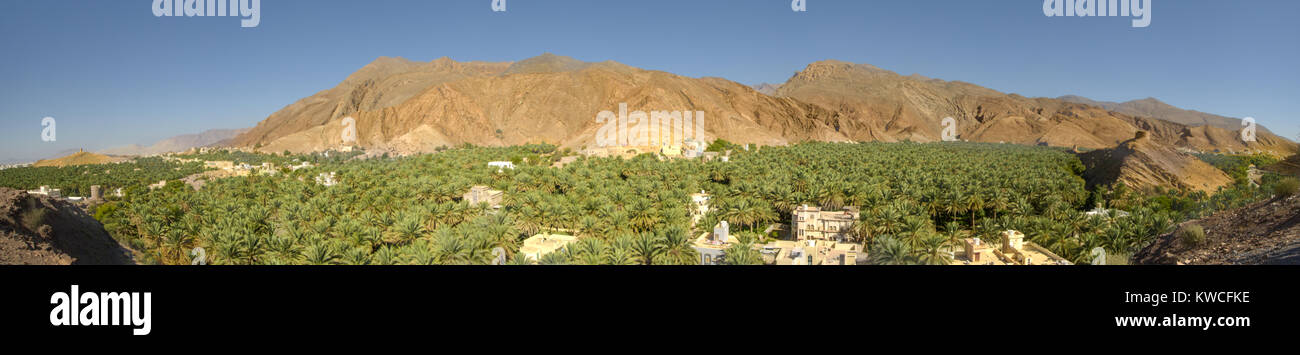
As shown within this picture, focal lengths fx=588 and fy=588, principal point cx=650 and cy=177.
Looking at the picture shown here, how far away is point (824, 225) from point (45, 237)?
25900 mm

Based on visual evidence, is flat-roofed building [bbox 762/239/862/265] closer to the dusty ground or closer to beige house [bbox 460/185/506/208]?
the dusty ground

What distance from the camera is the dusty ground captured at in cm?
1536

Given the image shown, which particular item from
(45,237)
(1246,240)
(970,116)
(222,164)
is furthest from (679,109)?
(45,237)

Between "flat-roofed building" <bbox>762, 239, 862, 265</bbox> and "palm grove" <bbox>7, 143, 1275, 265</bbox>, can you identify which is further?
"flat-roofed building" <bbox>762, 239, 862, 265</bbox>

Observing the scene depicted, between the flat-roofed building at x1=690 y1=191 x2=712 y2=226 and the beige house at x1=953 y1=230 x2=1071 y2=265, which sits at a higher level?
the flat-roofed building at x1=690 y1=191 x2=712 y2=226

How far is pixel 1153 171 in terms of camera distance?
4438 cm

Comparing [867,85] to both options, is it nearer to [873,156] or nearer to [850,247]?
[873,156]

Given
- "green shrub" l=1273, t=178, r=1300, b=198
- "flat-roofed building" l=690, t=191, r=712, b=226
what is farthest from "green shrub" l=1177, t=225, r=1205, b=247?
"flat-roofed building" l=690, t=191, r=712, b=226

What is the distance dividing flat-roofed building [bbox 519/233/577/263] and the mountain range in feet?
186

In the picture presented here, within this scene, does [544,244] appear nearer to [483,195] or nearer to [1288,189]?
[483,195]

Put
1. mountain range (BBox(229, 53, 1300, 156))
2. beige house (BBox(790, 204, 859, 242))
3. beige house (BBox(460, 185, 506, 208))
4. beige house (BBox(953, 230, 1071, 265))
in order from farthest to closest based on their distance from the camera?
1. mountain range (BBox(229, 53, 1300, 156))
2. beige house (BBox(460, 185, 506, 208))
3. beige house (BBox(790, 204, 859, 242))
4. beige house (BBox(953, 230, 1071, 265))

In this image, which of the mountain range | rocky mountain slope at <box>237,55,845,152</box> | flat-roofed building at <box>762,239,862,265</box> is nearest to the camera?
flat-roofed building at <box>762,239,862,265</box>
